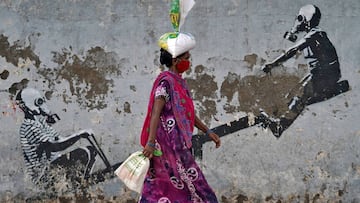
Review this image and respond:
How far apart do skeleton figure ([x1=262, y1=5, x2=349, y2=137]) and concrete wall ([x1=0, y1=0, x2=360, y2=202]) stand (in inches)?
2.3

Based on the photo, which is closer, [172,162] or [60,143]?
[172,162]

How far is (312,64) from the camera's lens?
6473 mm

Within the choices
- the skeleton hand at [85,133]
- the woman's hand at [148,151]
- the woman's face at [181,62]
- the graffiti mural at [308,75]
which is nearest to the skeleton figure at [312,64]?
the graffiti mural at [308,75]

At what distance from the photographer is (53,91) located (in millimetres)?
6707

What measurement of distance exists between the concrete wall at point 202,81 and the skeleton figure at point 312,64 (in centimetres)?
6

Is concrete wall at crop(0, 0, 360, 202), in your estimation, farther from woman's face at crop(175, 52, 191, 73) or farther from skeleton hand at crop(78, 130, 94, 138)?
woman's face at crop(175, 52, 191, 73)

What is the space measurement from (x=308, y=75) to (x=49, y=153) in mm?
2414

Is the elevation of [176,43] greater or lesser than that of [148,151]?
greater

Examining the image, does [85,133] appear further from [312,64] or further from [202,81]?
[312,64]

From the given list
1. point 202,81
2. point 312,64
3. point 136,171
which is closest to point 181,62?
point 136,171

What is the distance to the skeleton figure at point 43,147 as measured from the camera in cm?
671

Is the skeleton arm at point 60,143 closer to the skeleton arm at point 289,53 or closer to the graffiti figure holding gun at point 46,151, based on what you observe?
the graffiti figure holding gun at point 46,151

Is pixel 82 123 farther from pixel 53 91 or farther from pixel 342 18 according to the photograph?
pixel 342 18

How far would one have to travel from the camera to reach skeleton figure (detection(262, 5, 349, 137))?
6.43 meters
